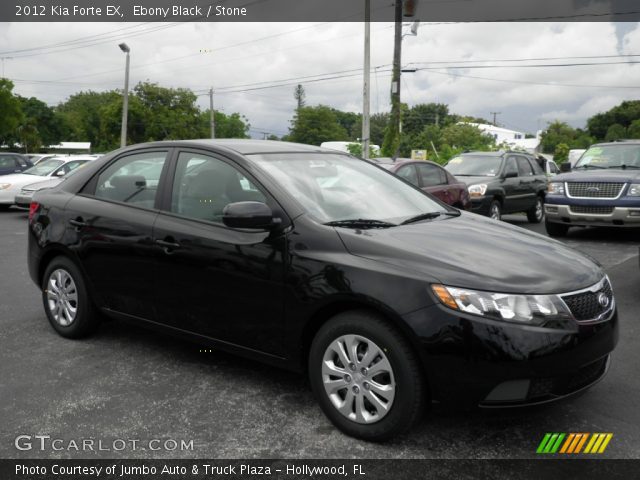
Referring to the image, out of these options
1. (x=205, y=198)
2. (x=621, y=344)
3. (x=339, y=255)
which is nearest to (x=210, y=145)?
(x=205, y=198)

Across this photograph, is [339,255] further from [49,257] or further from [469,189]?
[469,189]

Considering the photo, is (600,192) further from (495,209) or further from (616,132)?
(616,132)

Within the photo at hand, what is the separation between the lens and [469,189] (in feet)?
40.9

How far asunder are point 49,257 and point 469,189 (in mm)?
9089

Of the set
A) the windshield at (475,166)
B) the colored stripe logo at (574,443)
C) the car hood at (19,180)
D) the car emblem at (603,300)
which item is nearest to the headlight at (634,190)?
the windshield at (475,166)

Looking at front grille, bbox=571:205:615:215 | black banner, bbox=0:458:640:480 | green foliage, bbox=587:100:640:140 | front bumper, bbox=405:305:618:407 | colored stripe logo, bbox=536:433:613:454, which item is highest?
green foliage, bbox=587:100:640:140

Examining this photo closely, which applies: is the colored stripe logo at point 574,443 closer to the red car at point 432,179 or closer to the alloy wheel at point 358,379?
the alloy wheel at point 358,379

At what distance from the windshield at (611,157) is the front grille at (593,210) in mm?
1291

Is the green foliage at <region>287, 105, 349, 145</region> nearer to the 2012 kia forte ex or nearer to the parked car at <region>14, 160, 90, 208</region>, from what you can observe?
the parked car at <region>14, 160, 90, 208</region>

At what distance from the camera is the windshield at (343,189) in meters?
3.75

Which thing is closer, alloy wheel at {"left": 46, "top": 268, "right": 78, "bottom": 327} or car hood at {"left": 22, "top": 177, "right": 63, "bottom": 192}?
alloy wheel at {"left": 46, "top": 268, "right": 78, "bottom": 327}

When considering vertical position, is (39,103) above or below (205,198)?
above

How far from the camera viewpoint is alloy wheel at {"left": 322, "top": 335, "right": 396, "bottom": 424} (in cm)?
312

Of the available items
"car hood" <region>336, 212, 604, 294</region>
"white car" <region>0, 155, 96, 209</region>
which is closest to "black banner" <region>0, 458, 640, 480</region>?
"car hood" <region>336, 212, 604, 294</region>
